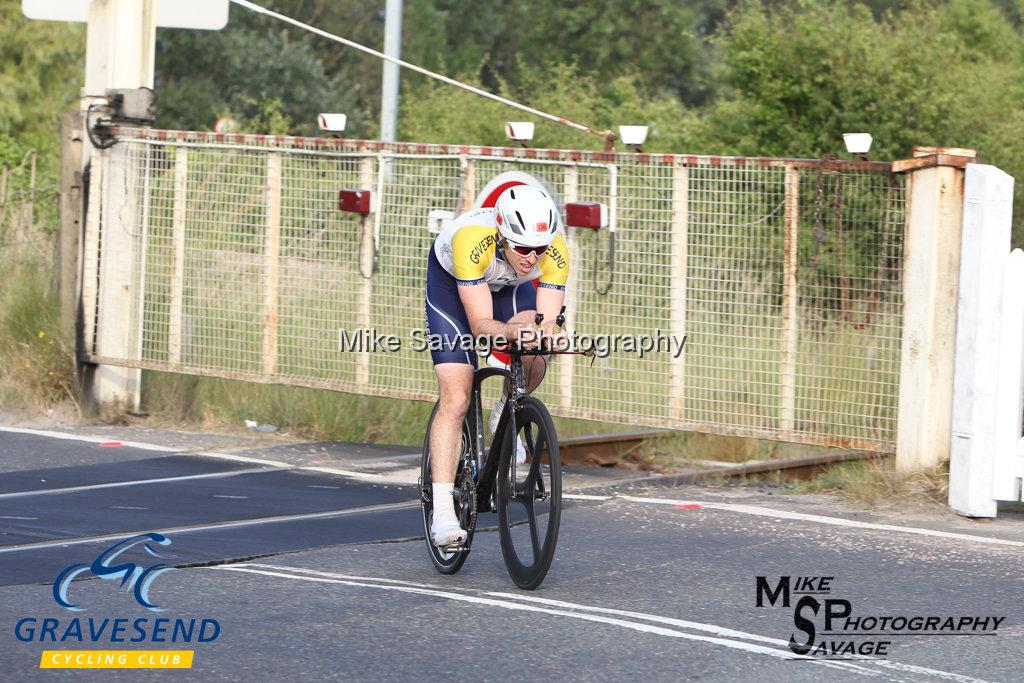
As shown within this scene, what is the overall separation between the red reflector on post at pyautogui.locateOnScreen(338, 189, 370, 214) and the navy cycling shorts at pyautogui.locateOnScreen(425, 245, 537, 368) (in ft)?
13.3

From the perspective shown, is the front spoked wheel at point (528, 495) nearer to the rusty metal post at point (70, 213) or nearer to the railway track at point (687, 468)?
the railway track at point (687, 468)

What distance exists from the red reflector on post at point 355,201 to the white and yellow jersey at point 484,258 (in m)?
4.15

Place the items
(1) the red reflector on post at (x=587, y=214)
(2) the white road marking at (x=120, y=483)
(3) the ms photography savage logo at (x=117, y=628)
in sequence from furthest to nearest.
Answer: (1) the red reflector on post at (x=587, y=214) < (2) the white road marking at (x=120, y=483) < (3) the ms photography savage logo at (x=117, y=628)

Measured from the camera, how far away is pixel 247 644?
589 cm

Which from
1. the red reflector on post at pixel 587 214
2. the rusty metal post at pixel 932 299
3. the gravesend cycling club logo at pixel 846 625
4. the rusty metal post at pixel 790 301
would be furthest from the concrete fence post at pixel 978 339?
the red reflector on post at pixel 587 214

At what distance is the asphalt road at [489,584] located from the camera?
18.9ft

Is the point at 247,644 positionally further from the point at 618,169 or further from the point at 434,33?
the point at 434,33

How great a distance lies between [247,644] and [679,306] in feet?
16.7

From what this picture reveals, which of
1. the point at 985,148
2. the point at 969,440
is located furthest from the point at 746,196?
the point at 985,148

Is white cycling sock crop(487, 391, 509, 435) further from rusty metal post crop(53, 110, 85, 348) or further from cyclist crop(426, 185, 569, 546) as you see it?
rusty metal post crop(53, 110, 85, 348)

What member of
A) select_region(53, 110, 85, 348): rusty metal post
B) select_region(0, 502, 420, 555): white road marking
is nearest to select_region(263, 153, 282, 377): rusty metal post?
select_region(53, 110, 85, 348): rusty metal post

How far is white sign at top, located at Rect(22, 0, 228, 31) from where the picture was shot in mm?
12430

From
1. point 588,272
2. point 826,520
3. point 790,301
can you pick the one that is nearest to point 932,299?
point 790,301

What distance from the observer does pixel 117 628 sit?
19.8ft
